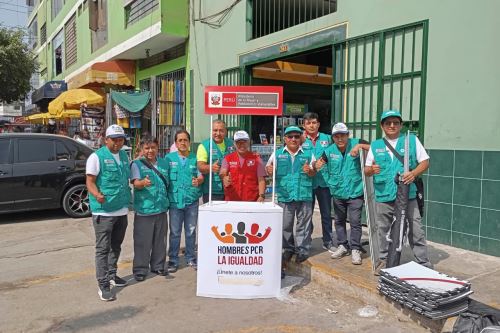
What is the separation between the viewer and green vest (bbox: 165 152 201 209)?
4.89 meters

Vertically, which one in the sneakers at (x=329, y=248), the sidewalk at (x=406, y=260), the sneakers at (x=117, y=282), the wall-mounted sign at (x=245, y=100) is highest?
the wall-mounted sign at (x=245, y=100)

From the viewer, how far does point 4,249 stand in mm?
6238

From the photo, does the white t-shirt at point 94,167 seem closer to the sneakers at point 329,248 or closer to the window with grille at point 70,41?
the sneakers at point 329,248

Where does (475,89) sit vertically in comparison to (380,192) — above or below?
above

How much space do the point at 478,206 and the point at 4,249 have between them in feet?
21.2

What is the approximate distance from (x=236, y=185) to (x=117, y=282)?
1666 millimetres

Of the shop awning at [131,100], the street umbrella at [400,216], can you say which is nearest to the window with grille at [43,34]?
the shop awning at [131,100]

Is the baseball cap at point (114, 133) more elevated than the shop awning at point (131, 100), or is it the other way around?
the shop awning at point (131, 100)

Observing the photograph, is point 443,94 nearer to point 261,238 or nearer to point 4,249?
point 261,238

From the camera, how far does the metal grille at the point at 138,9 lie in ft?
40.2

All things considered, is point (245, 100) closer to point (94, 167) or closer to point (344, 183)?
point (344, 183)

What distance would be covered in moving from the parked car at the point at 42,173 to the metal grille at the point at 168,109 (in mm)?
3598

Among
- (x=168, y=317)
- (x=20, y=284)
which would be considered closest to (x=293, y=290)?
(x=168, y=317)

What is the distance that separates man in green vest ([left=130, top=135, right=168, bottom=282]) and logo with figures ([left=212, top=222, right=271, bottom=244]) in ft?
2.71
